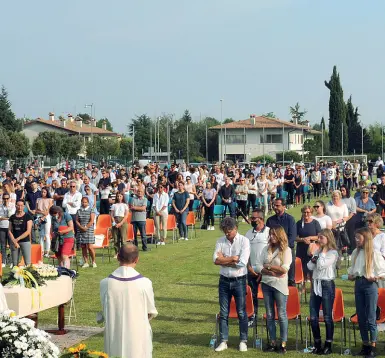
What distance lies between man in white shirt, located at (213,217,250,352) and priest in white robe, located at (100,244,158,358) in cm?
266

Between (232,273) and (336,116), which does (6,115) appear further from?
(232,273)

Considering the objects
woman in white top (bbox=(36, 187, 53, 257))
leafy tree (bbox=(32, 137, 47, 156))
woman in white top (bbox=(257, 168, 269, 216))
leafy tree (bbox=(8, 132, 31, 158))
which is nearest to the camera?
woman in white top (bbox=(36, 187, 53, 257))

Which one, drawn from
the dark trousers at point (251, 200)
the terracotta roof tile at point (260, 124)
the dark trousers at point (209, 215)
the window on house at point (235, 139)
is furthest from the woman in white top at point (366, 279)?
the window on house at point (235, 139)

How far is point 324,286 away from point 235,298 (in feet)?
4.04

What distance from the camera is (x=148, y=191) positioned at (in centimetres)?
2662

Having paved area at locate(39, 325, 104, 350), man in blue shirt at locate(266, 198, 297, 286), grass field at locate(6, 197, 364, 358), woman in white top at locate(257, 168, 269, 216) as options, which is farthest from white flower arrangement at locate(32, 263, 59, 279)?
woman in white top at locate(257, 168, 269, 216)

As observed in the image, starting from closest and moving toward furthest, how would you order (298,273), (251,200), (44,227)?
(298,273)
(44,227)
(251,200)

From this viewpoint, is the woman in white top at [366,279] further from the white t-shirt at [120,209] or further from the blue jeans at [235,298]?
the white t-shirt at [120,209]

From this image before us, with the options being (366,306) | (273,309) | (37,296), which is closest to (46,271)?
(37,296)

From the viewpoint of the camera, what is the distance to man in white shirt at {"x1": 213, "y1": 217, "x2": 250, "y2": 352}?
1012 cm

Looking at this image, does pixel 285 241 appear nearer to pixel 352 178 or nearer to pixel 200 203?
pixel 200 203

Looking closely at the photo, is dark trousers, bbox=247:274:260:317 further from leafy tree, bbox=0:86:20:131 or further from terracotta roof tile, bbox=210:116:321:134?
terracotta roof tile, bbox=210:116:321:134

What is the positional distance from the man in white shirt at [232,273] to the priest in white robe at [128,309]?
8.71 feet

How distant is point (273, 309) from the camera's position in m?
10.1
